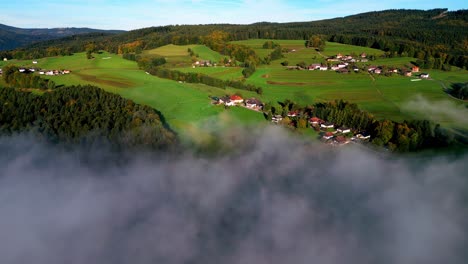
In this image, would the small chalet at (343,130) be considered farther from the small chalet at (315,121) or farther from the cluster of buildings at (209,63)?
the cluster of buildings at (209,63)

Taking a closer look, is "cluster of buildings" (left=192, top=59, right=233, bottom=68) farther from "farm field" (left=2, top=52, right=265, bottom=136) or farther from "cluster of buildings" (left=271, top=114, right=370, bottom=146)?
"cluster of buildings" (left=271, top=114, right=370, bottom=146)

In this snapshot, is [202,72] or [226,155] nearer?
[226,155]

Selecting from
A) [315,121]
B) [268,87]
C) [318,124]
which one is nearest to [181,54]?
[268,87]

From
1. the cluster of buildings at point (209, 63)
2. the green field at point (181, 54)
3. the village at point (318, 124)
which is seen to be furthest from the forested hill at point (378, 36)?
the village at point (318, 124)

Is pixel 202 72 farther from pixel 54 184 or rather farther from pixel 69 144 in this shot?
pixel 54 184

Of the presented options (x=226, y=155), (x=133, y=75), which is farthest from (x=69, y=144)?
(x=133, y=75)

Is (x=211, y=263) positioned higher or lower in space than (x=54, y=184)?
lower

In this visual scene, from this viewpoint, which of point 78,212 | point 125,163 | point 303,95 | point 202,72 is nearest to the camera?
point 78,212

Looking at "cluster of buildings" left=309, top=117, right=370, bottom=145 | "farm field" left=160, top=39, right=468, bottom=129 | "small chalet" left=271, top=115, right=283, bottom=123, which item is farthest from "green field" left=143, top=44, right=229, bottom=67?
"cluster of buildings" left=309, top=117, right=370, bottom=145
